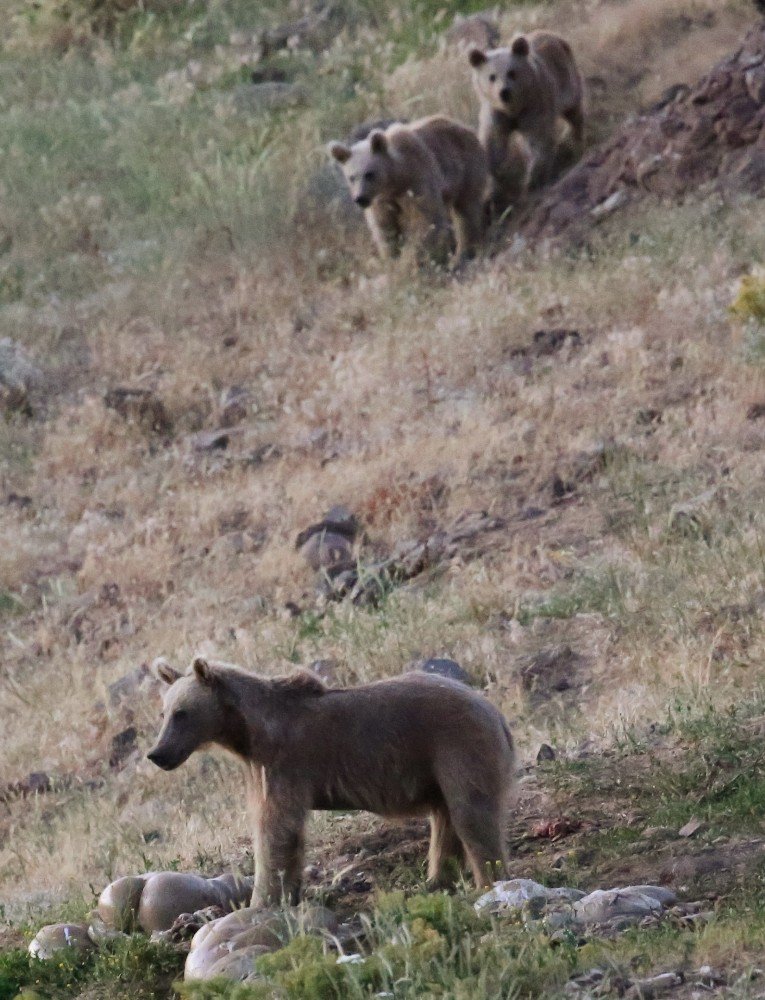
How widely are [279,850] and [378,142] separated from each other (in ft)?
36.4

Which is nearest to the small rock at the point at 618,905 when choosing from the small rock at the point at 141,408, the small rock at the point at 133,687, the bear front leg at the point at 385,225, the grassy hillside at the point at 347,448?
the grassy hillside at the point at 347,448

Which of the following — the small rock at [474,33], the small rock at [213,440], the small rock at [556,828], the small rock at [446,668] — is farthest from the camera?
the small rock at [474,33]

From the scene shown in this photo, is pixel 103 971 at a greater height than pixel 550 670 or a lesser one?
greater

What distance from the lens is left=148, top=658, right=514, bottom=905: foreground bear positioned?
5910 millimetres

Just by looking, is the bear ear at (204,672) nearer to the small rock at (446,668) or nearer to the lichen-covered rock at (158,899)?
the lichen-covered rock at (158,899)

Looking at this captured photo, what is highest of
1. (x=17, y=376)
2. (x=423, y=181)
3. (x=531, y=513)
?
(x=423, y=181)

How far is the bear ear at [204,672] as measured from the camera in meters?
6.09

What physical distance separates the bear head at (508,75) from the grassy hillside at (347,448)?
1213mm

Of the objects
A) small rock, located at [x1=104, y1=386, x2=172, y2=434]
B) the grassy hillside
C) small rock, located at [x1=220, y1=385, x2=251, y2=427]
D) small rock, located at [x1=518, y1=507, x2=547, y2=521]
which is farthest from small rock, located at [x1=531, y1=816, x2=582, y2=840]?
small rock, located at [x1=104, y1=386, x2=172, y2=434]

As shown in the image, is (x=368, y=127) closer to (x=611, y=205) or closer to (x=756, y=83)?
(x=611, y=205)

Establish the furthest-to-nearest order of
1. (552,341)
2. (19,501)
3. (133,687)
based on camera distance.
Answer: (552,341)
(19,501)
(133,687)

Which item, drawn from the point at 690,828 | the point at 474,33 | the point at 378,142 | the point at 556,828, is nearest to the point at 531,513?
the point at 556,828

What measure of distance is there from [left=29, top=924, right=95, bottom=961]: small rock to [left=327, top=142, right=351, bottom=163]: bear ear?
11.5m

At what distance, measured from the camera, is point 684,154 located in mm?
16078
